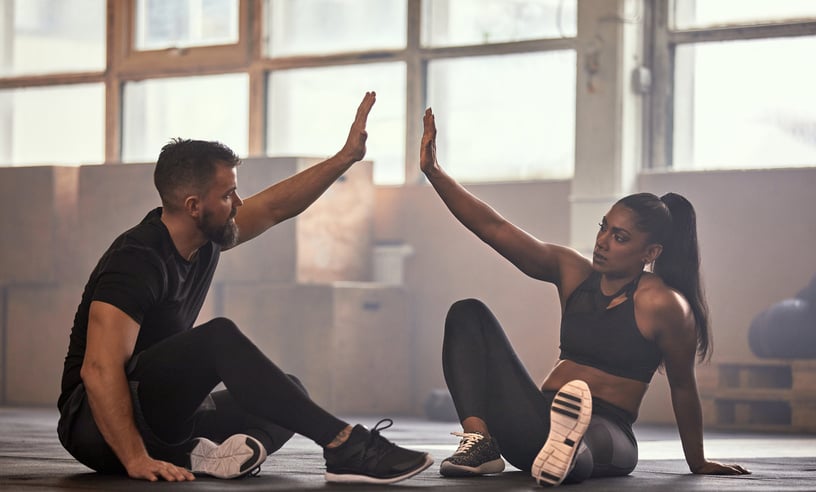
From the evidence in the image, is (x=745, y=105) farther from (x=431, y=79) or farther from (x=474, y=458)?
(x=474, y=458)

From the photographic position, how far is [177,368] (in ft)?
10.3

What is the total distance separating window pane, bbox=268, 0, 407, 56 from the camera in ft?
25.5

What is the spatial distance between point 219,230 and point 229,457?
1.82 feet

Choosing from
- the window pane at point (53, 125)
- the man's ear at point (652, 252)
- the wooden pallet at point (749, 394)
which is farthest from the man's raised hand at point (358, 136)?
the window pane at point (53, 125)

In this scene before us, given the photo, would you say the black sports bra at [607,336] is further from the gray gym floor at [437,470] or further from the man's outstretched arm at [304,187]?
the man's outstretched arm at [304,187]

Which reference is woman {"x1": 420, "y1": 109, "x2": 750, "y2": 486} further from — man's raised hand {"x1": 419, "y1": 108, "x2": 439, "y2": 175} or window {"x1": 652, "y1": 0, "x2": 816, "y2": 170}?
window {"x1": 652, "y1": 0, "x2": 816, "y2": 170}

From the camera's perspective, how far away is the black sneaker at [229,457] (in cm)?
329

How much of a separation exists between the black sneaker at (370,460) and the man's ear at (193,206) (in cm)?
65

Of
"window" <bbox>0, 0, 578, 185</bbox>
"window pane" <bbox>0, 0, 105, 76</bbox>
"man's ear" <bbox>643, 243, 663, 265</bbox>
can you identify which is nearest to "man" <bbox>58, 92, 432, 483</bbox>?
"man's ear" <bbox>643, 243, 663, 265</bbox>

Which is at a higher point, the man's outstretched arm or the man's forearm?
the man's outstretched arm

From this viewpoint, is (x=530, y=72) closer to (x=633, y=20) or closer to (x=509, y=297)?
(x=633, y=20)

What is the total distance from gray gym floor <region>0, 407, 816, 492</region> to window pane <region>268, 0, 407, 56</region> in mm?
2762

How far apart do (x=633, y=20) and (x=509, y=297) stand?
5.29 ft

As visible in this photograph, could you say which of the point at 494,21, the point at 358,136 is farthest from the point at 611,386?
the point at 494,21
